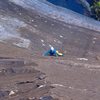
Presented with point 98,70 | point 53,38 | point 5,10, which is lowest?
point 98,70

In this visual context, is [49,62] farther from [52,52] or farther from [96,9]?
[96,9]

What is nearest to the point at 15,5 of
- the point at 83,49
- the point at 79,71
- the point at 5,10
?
the point at 5,10

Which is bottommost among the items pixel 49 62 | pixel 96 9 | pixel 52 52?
pixel 49 62

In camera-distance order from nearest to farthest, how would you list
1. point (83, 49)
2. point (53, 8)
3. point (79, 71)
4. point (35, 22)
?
point (79, 71) → point (83, 49) → point (35, 22) → point (53, 8)

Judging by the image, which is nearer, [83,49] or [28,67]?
[28,67]

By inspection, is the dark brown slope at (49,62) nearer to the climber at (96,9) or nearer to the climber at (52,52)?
the climber at (52,52)

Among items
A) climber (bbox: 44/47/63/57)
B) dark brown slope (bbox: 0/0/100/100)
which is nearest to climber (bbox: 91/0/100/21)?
dark brown slope (bbox: 0/0/100/100)

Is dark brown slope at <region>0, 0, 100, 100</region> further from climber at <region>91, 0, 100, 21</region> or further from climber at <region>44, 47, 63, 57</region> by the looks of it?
climber at <region>91, 0, 100, 21</region>

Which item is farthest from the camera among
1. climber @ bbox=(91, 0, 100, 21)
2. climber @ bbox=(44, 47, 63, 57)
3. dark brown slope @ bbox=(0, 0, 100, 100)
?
climber @ bbox=(91, 0, 100, 21)

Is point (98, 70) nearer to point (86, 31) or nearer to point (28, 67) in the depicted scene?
point (28, 67)

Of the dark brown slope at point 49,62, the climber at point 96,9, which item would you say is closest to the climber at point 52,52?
the dark brown slope at point 49,62

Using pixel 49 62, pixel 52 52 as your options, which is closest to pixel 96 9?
pixel 52 52
